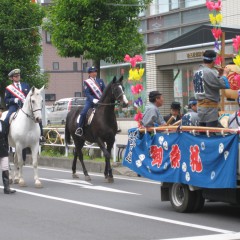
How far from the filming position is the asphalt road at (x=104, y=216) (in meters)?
9.88

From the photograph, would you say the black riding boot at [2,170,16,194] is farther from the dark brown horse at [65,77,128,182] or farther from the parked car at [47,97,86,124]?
the parked car at [47,97,86,124]

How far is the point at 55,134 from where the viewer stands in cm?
2497

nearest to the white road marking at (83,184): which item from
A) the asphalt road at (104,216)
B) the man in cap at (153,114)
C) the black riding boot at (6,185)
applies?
the asphalt road at (104,216)

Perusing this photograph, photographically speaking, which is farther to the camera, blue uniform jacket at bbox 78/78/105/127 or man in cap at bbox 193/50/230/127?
blue uniform jacket at bbox 78/78/105/127

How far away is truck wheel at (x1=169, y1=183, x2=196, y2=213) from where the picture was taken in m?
11.5

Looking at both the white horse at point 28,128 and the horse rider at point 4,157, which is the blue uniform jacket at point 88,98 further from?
the horse rider at point 4,157

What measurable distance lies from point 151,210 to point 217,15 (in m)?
3.64

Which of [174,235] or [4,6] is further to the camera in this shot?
[4,6]

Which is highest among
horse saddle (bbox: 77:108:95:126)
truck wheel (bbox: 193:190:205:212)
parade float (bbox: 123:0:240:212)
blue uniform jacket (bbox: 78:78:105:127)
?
blue uniform jacket (bbox: 78:78:105:127)

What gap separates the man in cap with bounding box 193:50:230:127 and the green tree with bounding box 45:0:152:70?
18.0 metres

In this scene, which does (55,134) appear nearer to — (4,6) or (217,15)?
(4,6)

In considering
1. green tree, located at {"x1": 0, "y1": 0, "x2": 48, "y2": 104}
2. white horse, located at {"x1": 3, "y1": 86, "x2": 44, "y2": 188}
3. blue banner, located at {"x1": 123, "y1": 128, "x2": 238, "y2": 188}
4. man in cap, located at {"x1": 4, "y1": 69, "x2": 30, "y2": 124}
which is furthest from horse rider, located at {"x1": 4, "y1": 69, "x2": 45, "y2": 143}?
green tree, located at {"x1": 0, "y1": 0, "x2": 48, "y2": 104}

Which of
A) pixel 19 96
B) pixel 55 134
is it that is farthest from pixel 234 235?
pixel 55 134

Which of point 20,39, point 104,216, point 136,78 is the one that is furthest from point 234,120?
point 20,39
